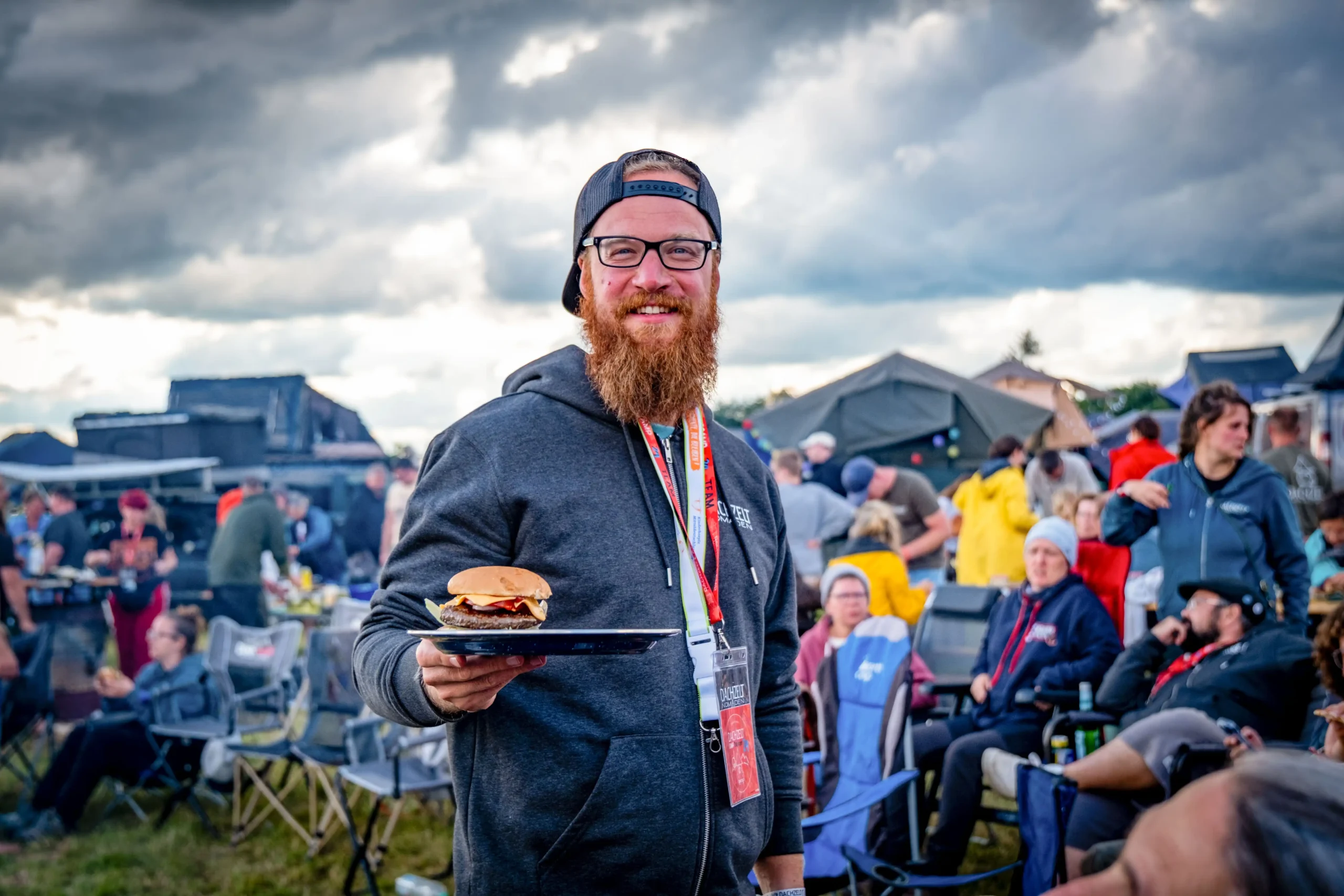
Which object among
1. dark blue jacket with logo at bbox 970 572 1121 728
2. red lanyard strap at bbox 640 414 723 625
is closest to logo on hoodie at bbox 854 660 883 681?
dark blue jacket with logo at bbox 970 572 1121 728

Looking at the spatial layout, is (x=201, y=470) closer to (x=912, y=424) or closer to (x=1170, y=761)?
(x=912, y=424)

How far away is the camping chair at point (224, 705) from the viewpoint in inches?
254

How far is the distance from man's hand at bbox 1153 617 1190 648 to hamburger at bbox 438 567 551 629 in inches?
164

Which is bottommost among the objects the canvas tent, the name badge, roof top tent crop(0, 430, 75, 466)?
the name badge

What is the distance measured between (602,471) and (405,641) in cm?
43

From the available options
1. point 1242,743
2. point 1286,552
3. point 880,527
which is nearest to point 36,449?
point 880,527

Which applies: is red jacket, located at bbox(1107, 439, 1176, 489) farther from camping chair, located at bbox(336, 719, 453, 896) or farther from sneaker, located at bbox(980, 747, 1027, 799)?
camping chair, located at bbox(336, 719, 453, 896)

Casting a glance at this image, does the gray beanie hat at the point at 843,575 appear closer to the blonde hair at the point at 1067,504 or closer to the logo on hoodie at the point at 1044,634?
the logo on hoodie at the point at 1044,634

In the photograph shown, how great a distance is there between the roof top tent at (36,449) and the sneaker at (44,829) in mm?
12421

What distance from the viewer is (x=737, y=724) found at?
5.70 ft

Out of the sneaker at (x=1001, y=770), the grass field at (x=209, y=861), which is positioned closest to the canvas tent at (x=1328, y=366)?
the grass field at (x=209, y=861)

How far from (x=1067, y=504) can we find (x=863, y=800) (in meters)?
3.39

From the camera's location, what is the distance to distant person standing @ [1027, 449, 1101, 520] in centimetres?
871

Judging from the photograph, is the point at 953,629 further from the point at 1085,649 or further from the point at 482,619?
the point at 482,619
